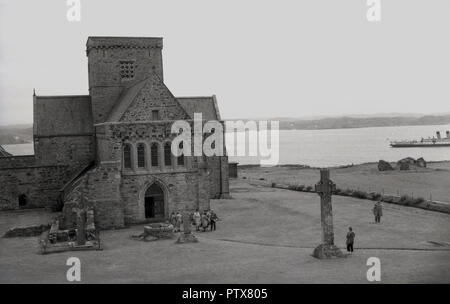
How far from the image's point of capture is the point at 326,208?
23.4 metres

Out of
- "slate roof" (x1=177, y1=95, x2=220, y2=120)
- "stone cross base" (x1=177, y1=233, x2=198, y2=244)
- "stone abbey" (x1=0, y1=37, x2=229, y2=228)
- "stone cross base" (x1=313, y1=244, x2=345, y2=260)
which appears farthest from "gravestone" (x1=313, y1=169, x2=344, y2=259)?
"slate roof" (x1=177, y1=95, x2=220, y2=120)

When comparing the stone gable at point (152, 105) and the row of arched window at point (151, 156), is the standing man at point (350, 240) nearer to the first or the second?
the row of arched window at point (151, 156)

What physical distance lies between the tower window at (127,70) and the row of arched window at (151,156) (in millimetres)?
9309

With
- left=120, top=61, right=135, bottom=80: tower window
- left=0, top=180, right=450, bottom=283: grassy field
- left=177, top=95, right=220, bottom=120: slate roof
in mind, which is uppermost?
left=120, top=61, right=135, bottom=80: tower window

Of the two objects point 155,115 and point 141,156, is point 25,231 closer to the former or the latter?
point 141,156

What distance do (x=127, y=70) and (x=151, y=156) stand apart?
33.3 feet

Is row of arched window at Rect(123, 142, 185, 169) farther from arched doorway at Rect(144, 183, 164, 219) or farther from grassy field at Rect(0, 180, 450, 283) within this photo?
grassy field at Rect(0, 180, 450, 283)

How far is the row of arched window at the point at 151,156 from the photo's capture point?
35469mm

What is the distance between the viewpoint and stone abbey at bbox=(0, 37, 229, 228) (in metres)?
34.8

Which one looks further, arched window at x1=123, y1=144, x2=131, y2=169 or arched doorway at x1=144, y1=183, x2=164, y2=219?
arched doorway at x1=144, y1=183, x2=164, y2=219

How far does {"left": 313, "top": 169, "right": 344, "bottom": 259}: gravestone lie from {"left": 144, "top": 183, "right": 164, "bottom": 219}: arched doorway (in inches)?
608

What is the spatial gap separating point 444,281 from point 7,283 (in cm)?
1490

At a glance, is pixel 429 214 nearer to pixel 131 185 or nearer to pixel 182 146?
pixel 182 146
